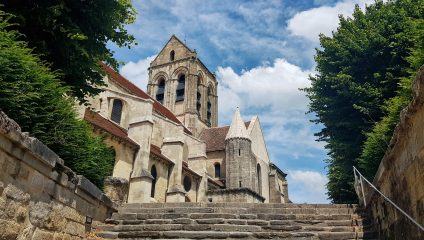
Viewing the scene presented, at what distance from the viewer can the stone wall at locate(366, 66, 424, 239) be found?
4.18m

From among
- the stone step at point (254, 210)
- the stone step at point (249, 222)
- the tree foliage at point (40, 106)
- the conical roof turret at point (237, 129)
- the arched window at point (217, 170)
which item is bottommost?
the stone step at point (249, 222)

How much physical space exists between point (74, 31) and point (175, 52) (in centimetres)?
3724

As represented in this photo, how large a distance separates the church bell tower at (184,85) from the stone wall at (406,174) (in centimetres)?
3150

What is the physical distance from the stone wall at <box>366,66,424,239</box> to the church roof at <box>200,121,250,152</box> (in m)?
25.0

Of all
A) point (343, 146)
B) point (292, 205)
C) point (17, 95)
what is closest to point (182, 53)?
point (343, 146)

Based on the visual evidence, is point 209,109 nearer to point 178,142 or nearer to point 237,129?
point 237,129

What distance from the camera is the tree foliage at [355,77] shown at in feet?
40.1

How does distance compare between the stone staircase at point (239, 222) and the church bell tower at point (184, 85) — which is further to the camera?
the church bell tower at point (184, 85)

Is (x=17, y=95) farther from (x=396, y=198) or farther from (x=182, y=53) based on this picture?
(x=182, y=53)

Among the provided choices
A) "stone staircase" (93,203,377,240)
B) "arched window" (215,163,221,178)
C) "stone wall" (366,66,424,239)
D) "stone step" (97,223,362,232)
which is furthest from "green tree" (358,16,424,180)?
"arched window" (215,163,221,178)

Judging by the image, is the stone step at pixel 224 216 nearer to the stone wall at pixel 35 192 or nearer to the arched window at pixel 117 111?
the stone wall at pixel 35 192

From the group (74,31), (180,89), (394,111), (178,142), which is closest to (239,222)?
(394,111)

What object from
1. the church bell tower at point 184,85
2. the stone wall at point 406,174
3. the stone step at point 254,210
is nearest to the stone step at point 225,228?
the stone step at point 254,210

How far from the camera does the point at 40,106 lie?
201 inches
